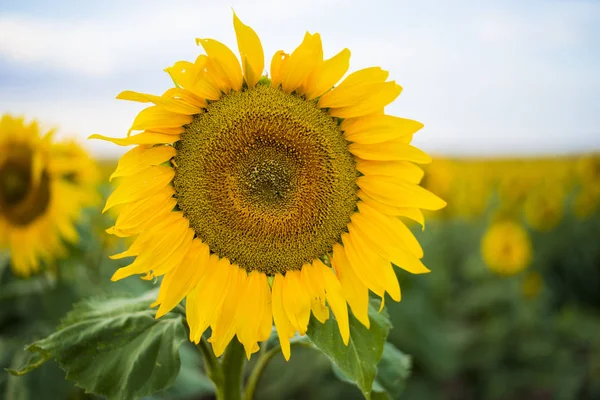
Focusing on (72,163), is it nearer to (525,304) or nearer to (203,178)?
(203,178)

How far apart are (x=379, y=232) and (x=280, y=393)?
10.1 ft

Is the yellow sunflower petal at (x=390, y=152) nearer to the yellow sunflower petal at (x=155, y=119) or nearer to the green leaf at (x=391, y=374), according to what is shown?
the yellow sunflower petal at (x=155, y=119)

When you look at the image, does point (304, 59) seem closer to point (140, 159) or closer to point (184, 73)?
point (184, 73)

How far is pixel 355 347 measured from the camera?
1488 mm

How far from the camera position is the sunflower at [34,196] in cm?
305

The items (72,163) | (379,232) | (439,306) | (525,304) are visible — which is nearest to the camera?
(379,232)

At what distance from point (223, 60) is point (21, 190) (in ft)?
7.45

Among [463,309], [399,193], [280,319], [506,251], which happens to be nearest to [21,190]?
[280,319]

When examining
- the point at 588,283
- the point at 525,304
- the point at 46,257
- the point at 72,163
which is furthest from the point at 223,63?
the point at 588,283

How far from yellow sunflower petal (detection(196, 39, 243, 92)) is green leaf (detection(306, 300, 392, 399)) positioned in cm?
69

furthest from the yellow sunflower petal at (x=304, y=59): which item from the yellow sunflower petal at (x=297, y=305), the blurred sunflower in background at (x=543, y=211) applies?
the blurred sunflower in background at (x=543, y=211)

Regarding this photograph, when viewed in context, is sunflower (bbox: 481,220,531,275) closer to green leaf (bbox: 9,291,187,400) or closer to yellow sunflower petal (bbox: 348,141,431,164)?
yellow sunflower petal (bbox: 348,141,431,164)

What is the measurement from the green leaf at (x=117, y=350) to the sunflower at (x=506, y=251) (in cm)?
505

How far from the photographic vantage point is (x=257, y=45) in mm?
1400
